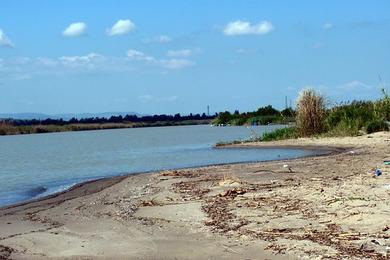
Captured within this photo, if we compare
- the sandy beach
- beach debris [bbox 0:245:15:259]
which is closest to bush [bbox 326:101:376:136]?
the sandy beach

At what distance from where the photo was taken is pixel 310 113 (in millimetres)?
34562

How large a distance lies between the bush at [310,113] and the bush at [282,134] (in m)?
0.80

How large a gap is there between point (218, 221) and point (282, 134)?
94.1ft

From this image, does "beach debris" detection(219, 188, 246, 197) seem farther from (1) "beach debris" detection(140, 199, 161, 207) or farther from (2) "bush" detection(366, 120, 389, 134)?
(2) "bush" detection(366, 120, 389, 134)

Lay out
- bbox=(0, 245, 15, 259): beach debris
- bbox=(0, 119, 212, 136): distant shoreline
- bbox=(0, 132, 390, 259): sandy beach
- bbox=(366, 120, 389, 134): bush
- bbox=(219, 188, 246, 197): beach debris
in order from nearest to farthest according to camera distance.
Answer: bbox=(0, 132, 390, 259): sandy beach < bbox=(0, 245, 15, 259): beach debris < bbox=(219, 188, 246, 197): beach debris < bbox=(366, 120, 389, 134): bush < bbox=(0, 119, 212, 136): distant shoreline

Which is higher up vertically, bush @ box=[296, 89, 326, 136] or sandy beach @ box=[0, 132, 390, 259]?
bush @ box=[296, 89, 326, 136]

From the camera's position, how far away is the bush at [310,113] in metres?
33.9

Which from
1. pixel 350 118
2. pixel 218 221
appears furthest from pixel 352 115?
pixel 218 221

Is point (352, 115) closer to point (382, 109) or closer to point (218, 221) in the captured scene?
point (382, 109)

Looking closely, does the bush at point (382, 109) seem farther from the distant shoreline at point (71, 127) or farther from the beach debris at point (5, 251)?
the distant shoreline at point (71, 127)

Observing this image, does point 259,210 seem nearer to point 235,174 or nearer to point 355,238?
point 355,238

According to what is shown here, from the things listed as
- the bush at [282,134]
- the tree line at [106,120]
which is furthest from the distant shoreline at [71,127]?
the bush at [282,134]

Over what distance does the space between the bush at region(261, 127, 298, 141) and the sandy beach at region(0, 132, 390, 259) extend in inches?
851

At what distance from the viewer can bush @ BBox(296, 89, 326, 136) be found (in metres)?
33.9
